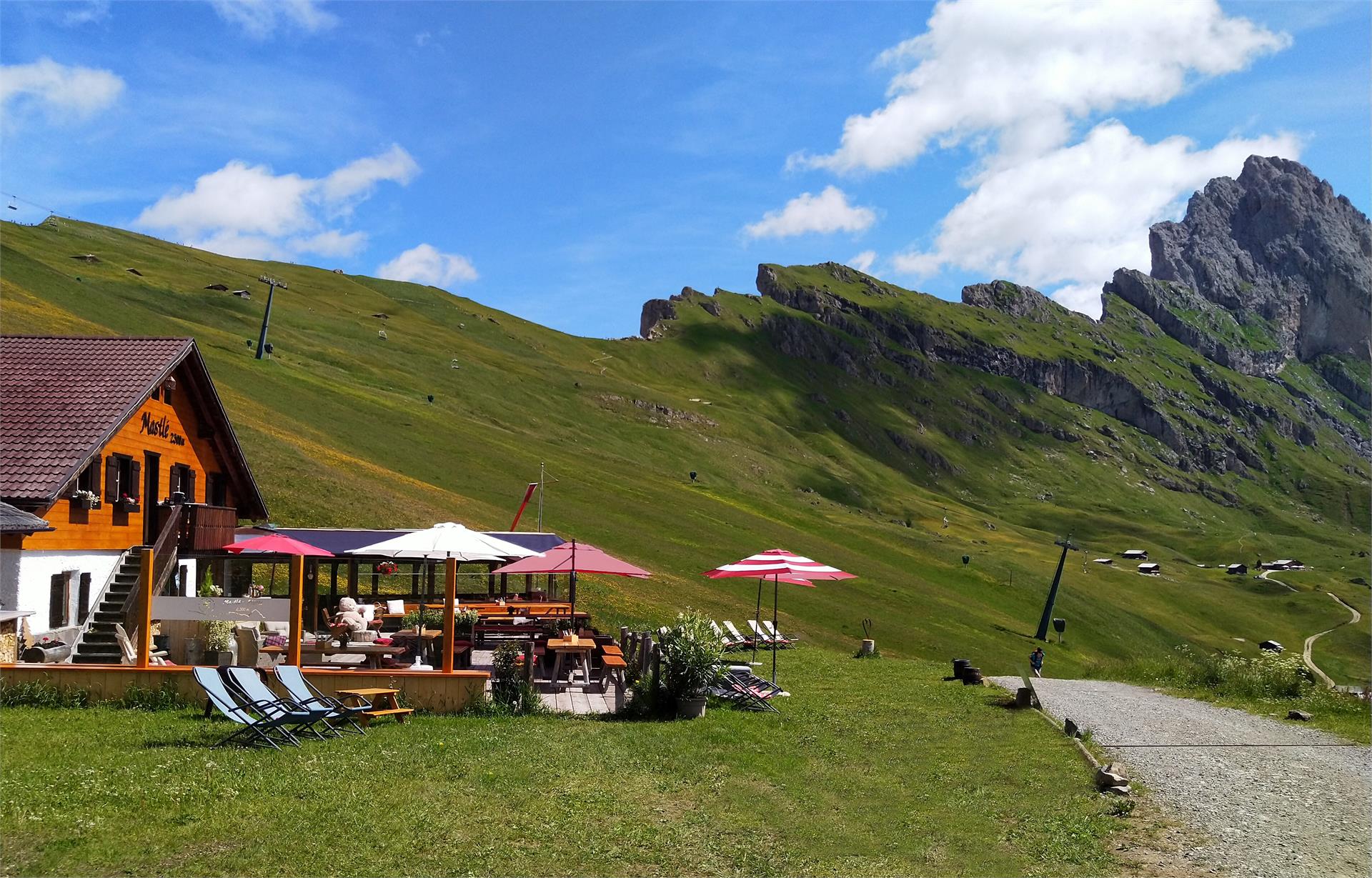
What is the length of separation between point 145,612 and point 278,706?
5.87 metres

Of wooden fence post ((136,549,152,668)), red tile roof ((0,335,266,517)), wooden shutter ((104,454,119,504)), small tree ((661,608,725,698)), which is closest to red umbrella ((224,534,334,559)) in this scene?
wooden shutter ((104,454,119,504))

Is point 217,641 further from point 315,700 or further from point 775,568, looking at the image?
point 775,568

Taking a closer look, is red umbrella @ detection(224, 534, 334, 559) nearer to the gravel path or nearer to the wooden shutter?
the wooden shutter

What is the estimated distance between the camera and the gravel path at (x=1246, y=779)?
12.8 m

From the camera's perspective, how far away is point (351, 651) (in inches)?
991

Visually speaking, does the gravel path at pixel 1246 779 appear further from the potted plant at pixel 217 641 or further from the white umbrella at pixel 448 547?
the potted plant at pixel 217 641

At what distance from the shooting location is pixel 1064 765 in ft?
57.6

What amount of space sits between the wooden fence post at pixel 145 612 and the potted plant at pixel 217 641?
2.41m

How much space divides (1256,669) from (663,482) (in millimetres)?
76621

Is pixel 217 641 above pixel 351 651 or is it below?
above

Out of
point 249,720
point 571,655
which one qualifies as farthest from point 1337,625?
point 249,720

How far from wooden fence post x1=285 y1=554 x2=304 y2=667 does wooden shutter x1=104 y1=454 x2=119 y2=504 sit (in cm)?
1193

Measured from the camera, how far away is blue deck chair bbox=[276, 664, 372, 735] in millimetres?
17812

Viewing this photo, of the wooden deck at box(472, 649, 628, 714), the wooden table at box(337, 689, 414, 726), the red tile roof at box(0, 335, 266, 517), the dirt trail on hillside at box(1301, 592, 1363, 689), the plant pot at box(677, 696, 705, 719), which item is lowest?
the dirt trail on hillside at box(1301, 592, 1363, 689)
